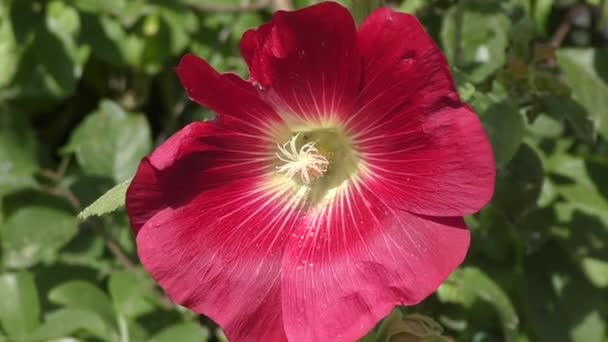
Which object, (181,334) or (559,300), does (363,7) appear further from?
(559,300)

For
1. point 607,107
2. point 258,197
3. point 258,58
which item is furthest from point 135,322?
point 607,107

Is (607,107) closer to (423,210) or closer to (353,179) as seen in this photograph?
(353,179)

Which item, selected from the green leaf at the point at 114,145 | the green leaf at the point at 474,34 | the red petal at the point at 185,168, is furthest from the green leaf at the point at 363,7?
the green leaf at the point at 114,145

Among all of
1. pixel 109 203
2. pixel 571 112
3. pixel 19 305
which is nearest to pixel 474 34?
pixel 571 112

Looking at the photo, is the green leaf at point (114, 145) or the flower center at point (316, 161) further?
the green leaf at point (114, 145)

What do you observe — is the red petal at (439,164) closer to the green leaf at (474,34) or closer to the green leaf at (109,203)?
the green leaf at (109,203)
